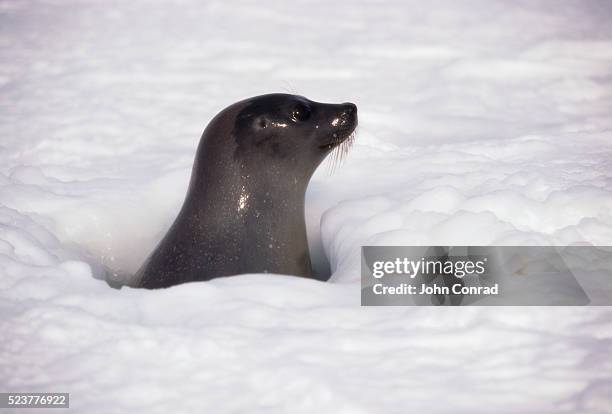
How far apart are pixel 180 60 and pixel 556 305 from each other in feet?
14.0

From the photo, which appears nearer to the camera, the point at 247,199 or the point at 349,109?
the point at 247,199

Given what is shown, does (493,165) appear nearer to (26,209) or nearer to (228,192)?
(228,192)

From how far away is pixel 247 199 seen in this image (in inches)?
142

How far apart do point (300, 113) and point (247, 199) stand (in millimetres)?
495

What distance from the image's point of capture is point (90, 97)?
567 centimetres

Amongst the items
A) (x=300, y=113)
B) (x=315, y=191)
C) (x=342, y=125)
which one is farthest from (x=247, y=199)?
(x=315, y=191)

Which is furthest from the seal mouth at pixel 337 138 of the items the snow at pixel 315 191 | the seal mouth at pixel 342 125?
the snow at pixel 315 191

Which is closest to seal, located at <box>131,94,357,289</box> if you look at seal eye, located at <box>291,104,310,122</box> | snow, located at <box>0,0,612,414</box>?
seal eye, located at <box>291,104,310,122</box>

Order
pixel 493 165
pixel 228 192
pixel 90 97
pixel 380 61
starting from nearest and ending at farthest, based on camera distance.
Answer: pixel 228 192
pixel 493 165
pixel 90 97
pixel 380 61

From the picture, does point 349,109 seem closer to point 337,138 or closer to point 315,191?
point 337,138

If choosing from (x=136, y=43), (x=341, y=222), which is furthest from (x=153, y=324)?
(x=136, y=43)

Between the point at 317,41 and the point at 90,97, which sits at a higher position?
the point at 317,41

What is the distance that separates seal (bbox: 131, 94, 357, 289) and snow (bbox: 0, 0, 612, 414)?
0.30m

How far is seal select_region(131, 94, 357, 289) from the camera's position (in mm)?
3486
